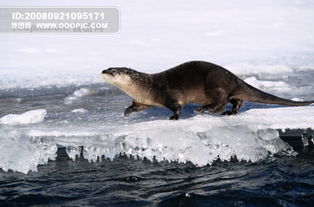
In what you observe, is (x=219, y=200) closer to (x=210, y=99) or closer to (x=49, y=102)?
(x=210, y=99)

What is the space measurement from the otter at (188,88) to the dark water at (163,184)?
34.4 inches

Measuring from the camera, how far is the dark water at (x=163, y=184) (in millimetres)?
2773

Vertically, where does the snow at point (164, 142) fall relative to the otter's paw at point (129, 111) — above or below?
below

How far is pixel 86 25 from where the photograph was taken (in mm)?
12016

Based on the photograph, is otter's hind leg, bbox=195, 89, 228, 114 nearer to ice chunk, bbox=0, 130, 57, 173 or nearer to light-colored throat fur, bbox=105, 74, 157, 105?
light-colored throat fur, bbox=105, 74, 157, 105

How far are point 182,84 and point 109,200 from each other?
1983mm

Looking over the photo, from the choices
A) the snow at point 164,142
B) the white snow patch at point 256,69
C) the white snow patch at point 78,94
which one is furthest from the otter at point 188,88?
the white snow patch at point 256,69

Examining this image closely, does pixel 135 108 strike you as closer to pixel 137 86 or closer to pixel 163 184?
pixel 137 86

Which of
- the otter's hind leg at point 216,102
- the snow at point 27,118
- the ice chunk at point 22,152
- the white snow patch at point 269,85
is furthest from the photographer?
the white snow patch at point 269,85

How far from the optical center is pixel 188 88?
14.7ft

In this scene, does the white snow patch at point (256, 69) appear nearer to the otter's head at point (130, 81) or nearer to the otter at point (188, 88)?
the otter at point (188, 88)

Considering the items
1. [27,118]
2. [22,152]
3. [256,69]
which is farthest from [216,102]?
[256,69]

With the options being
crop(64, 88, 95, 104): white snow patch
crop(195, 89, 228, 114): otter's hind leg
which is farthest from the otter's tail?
crop(64, 88, 95, 104): white snow patch

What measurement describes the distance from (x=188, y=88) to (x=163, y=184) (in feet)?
5.19
